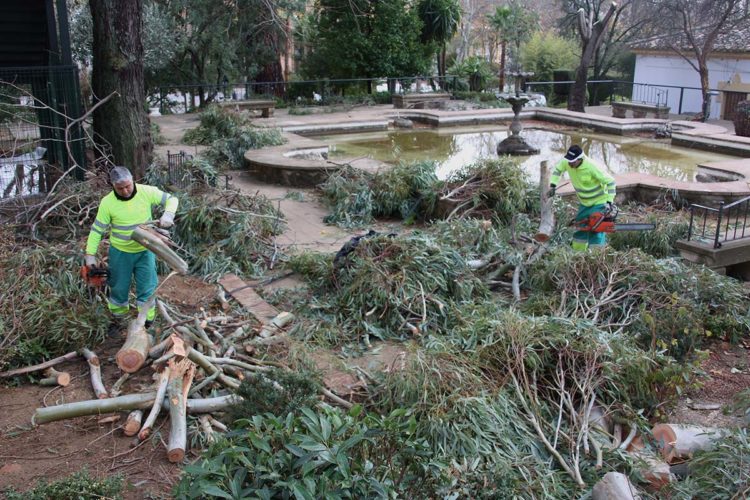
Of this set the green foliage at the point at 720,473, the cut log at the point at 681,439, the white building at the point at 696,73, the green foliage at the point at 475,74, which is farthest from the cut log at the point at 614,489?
the green foliage at the point at 475,74

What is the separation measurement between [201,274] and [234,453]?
5218mm

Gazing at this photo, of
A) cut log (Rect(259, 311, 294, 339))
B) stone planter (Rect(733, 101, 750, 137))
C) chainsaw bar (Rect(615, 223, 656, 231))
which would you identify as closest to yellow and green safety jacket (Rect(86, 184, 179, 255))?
cut log (Rect(259, 311, 294, 339))

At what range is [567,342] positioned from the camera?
5.80m

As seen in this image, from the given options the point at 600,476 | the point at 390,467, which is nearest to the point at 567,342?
the point at 600,476

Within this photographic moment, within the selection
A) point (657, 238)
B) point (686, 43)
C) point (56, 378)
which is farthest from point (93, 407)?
point (686, 43)

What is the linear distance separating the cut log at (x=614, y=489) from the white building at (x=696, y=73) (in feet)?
70.3

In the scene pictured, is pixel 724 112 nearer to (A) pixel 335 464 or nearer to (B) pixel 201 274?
(B) pixel 201 274

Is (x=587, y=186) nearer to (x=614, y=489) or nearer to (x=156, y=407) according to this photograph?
(x=614, y=489)

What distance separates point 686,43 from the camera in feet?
86.4

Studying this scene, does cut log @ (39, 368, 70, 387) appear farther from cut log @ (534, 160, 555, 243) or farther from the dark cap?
the dark cap

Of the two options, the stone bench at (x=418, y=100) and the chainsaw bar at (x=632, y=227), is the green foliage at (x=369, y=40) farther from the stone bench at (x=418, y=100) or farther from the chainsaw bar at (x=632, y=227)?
the chainsaw bar at (x=632, y=227)

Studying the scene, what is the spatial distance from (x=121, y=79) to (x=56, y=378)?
5.95 m

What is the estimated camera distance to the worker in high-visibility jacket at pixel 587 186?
8.62 meters

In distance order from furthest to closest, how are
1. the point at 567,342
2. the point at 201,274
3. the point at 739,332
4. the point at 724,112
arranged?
the point at 724,112 → the point at 201,274 → the point at 739,332 → the point at 567,342
